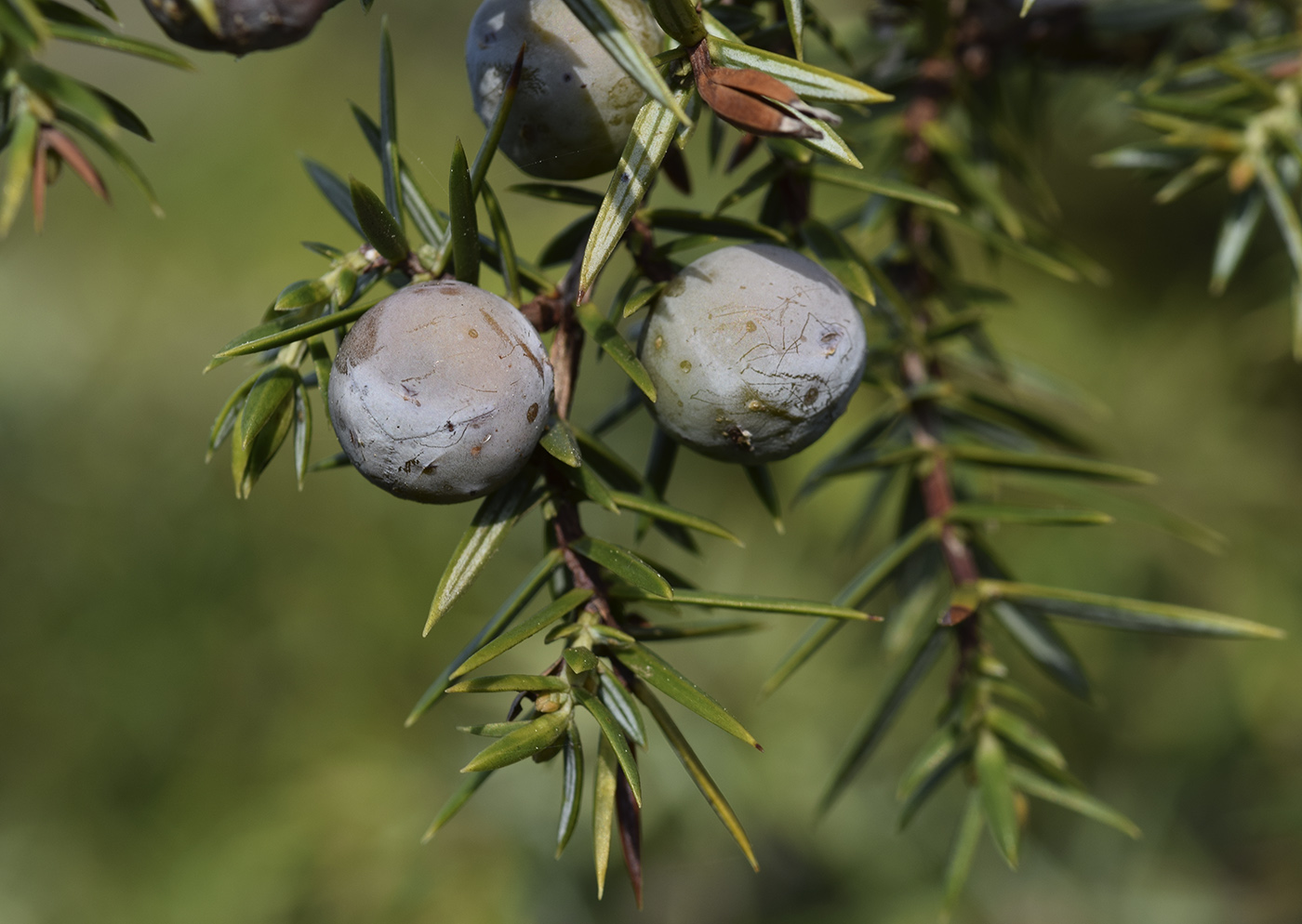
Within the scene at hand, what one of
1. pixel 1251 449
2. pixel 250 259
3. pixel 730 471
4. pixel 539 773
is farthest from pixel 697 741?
pixel 250 259

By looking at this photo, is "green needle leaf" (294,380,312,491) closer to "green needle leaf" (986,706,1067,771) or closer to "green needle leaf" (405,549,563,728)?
"green needle leaf" (405,549,563,728)

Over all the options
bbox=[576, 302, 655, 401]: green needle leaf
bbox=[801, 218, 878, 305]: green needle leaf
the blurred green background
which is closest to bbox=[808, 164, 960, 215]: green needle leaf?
bbox=[801, 218, 878, 305]: green needle leaf

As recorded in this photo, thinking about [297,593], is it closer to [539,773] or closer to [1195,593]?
[539,773]

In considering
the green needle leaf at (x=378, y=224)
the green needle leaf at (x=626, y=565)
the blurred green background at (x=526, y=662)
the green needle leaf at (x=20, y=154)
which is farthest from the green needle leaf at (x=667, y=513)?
the blurred green background at (x=526, y=662)

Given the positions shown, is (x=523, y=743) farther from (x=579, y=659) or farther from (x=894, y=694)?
(x=894, y=694)

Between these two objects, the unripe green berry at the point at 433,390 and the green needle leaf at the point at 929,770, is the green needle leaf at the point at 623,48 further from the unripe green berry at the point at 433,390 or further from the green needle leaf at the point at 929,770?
the green needle leaf at the point at 929,770

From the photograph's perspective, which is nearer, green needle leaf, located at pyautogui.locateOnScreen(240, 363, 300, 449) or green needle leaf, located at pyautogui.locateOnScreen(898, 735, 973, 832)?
green needle leaf, located at pyautogui.locateOnScreen(240, 363, 300, 449)
